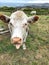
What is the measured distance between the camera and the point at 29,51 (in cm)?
708

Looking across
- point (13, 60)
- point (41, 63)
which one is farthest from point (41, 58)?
point (13, 60)

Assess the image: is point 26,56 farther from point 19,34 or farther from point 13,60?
point 19,34

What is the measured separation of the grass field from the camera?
21.2 ft

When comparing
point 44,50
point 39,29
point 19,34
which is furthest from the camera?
point 39,29

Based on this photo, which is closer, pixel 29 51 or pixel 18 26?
pixel 18 26

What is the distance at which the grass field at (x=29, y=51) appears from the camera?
647 centimetres

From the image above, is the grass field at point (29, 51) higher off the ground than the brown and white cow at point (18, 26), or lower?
lower

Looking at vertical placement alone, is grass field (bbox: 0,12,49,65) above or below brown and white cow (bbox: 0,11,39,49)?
below

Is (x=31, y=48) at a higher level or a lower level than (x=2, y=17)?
lower

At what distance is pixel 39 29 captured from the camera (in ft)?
30.0

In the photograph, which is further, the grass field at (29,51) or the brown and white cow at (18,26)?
the grass field at (29,51)

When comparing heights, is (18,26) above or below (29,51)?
above

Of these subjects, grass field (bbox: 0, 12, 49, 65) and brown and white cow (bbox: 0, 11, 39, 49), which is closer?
brown and white cow (bbox: 0, 11, 39, 49)

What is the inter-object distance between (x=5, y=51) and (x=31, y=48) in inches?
31.4
